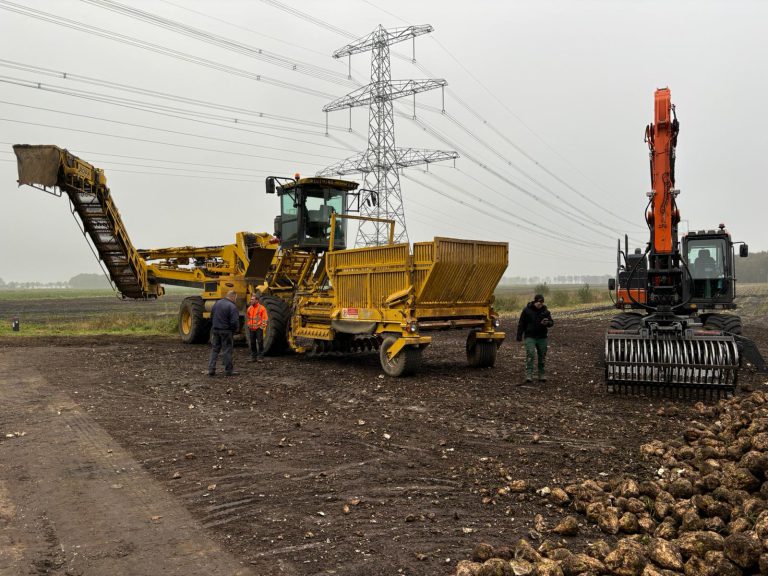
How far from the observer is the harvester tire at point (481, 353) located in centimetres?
1184

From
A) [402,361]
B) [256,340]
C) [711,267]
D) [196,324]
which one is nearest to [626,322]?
[711,267]

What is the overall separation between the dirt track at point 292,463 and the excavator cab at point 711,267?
1.67 metres

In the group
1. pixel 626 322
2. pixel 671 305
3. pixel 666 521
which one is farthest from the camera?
pixel 626 322

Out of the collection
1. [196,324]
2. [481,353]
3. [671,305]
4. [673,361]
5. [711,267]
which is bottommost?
[481,353]

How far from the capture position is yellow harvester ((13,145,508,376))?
10.7m

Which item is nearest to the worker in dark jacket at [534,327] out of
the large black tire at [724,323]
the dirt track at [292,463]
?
the dirt track at [292,463]

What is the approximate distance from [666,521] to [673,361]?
5.10 meters

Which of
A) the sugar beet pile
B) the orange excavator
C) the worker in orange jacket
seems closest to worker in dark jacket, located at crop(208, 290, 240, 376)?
the worker in orange jacket

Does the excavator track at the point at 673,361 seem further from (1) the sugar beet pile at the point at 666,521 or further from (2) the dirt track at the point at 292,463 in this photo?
(1) the sugar beet pile at the point at 666,521

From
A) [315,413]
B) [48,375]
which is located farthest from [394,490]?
[48,375]

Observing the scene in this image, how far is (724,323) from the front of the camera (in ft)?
37.1

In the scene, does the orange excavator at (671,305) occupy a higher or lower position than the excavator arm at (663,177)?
lower

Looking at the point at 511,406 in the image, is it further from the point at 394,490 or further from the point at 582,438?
the point at 394,490

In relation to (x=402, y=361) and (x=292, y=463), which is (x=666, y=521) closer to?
(x=292, y=463)
